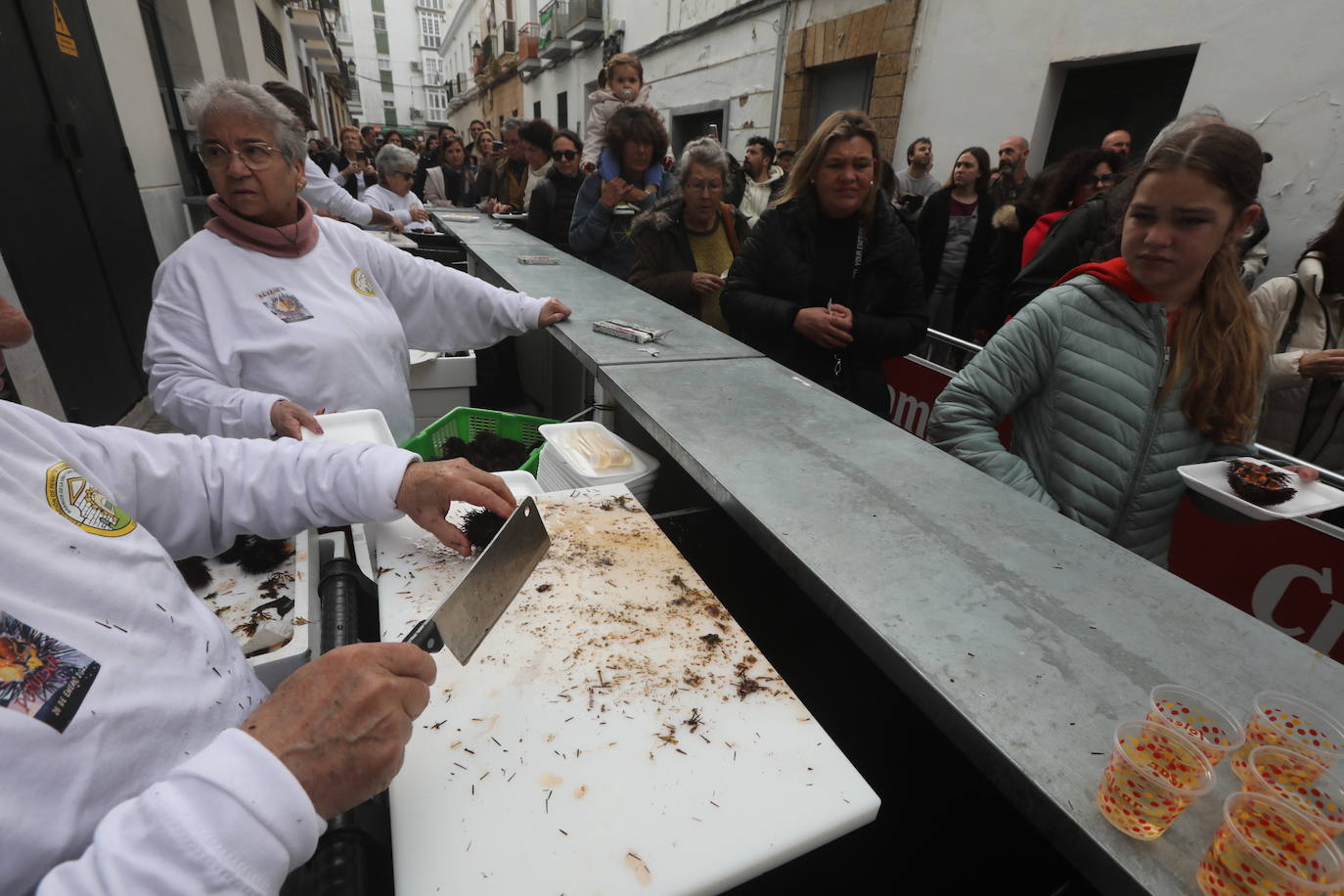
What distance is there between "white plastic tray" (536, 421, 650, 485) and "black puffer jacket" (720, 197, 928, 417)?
1165mm

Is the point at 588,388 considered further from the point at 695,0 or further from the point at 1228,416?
the point at 695,0

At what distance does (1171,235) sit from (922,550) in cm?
124

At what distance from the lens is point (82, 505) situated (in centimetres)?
89

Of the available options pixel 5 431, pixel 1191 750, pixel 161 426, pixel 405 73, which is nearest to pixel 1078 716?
pixel 1191 750

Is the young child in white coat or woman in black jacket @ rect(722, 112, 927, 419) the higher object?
the young child in white coat

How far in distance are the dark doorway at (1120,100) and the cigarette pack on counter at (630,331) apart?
16.3 feet

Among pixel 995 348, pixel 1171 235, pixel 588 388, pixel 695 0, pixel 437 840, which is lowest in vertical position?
pixel 588 388

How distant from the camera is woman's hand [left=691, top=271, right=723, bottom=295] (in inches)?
133

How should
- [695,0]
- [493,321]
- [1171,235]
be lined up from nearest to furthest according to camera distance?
[1171,235] < [493,321] < [695,0]

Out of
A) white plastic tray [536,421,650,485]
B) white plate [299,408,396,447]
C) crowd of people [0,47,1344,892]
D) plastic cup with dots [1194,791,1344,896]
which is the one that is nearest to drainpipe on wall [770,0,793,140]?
crowd of people [0,47,1344,892]

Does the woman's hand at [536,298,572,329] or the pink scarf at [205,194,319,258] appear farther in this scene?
the woman's hand at [536,298,572,329]

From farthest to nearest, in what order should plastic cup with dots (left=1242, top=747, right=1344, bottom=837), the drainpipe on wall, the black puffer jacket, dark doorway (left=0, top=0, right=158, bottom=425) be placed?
the drainpipe on wall < dark doorway (left=0, top=0, right=158, bottom=425) < the black puffer jacket < plastic cup with dots (left=1242, top=747, right=1344, bottom=837)

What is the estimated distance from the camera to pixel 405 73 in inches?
2119

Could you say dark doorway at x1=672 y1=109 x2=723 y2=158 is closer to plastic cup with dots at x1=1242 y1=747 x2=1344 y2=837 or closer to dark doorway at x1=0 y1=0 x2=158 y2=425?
dark doorway at x1=0 y1=0 x2=158 y2=425
